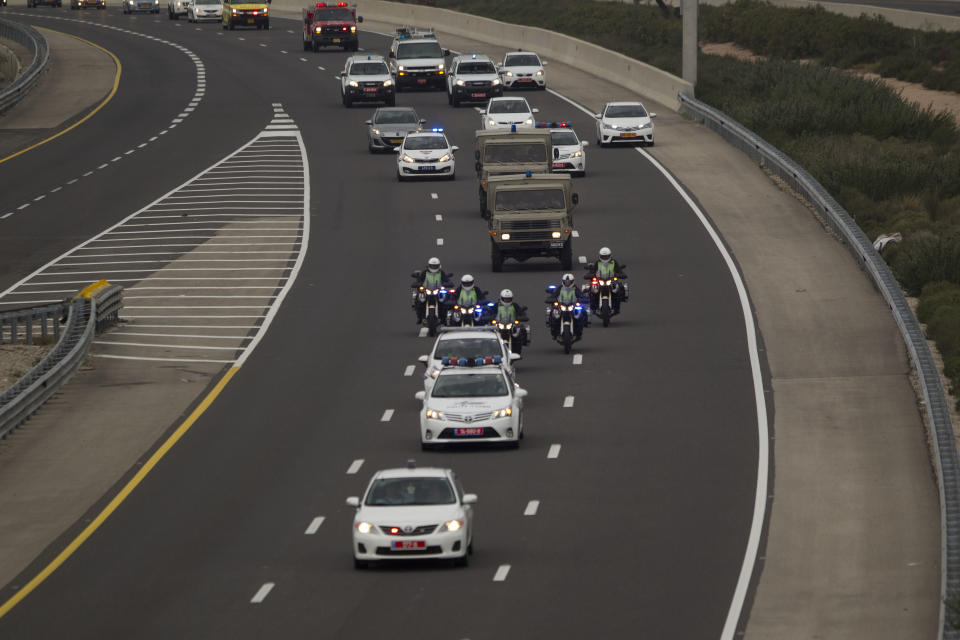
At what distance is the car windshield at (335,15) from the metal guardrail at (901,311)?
27285 mm

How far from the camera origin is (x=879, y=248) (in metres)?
48.7

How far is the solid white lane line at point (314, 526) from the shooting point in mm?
26094

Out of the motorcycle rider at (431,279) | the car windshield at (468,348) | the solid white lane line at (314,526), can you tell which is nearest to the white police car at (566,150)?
the motorcycle rider at (431,279)

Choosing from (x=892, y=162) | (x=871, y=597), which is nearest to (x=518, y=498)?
(x=871, y=597)

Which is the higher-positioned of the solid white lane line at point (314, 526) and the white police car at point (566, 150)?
the solid white lane line at point (314, 526)

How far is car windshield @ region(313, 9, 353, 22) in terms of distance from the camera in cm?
9431

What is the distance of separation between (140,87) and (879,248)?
4615 centimetres

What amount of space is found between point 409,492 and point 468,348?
10015 millimetres

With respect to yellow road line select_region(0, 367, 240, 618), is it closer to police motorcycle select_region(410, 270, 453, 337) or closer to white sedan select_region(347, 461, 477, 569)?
white sedan select_region(347, 461, 477, 569)

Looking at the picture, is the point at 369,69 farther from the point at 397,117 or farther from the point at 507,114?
the point at 507,114

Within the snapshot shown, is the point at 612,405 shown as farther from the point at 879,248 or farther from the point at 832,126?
the point at 832,126

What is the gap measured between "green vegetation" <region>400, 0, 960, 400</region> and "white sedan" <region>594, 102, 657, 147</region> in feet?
15.0

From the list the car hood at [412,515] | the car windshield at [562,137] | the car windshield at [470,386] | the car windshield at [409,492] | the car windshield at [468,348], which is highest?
the car windshield at [409,492]

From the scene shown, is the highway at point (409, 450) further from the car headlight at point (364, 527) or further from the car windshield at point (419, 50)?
the car windshield at point (419, 50)
